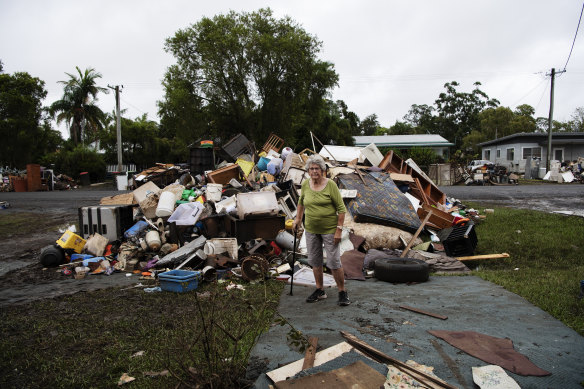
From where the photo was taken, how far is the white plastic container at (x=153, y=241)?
7012 millimetres

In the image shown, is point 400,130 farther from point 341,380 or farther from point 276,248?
point 341,380

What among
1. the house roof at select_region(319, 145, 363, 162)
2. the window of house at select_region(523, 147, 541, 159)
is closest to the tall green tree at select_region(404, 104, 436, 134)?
the window of house at select_region(523, 147, 541, 159)

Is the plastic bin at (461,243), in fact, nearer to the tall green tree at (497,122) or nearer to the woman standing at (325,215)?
the woman standing at (325,215)

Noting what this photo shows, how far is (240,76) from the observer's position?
2461 centimetres

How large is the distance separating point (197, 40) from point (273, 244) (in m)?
21.5

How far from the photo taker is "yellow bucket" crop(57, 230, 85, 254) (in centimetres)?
712

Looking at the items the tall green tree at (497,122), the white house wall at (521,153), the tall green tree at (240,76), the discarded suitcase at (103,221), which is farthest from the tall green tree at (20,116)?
the tall green tree at (497,122)

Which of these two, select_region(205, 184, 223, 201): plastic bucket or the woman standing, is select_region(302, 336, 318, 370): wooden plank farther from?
select_region(205, 184, 223, 201): plastic bucket

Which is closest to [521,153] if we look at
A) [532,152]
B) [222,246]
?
[532,152]

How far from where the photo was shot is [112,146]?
34312 millimetres

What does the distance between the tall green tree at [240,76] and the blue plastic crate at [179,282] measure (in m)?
20.6

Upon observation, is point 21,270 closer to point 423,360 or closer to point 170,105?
A: point 423,360

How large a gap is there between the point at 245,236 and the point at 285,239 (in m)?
0.73

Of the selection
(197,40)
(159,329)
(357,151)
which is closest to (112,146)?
(197,40)
